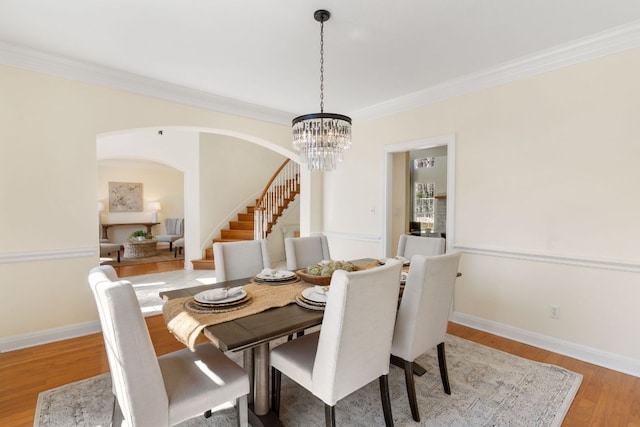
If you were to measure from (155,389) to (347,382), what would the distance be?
0.88 metres

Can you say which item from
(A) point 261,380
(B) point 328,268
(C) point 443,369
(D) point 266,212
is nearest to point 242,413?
(A) point 261,380

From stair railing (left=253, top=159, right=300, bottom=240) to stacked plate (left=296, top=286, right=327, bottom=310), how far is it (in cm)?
445

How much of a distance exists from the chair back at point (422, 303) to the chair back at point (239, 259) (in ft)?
4.25

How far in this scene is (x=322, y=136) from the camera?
7.99 ft

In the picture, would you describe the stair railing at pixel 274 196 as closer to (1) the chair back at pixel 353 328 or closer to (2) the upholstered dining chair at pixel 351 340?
(2) the upholstered dining chair at pixel 351 340

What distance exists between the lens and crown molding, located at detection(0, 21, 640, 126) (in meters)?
2.57

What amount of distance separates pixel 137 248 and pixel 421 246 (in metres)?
6.88

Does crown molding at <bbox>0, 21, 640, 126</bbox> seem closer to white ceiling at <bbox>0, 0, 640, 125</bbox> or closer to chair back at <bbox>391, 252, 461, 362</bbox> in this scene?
white ceiling at <bbox>0, 0, 640, 125</bbox>

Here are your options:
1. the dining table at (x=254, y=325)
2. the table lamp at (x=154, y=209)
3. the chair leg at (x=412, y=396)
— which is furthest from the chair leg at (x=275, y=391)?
the table lamp at (x=154, y=209)

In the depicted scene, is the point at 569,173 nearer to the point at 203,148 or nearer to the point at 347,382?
the point at 347,382

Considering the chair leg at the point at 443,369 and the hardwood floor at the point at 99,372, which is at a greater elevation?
the chair leg at the point at 443,369

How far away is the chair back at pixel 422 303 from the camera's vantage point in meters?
1.90

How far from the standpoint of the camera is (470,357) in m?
2.73

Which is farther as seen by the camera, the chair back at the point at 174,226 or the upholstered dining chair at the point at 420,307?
the chair back at the point at 174,226
